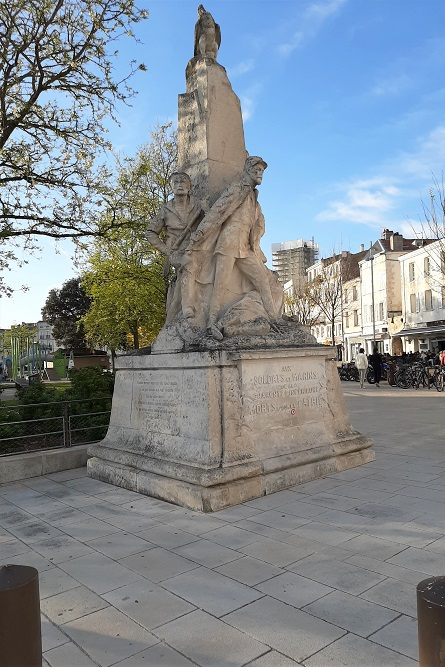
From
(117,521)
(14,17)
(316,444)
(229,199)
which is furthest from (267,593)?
(14,17)

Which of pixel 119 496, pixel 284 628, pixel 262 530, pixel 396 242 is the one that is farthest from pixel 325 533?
pixel 396 242

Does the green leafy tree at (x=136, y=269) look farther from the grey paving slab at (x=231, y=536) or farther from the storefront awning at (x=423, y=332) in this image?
the storefront awning at (x=423, y=332)

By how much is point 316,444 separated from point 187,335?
2143mm

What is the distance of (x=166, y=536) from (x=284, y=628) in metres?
1.83

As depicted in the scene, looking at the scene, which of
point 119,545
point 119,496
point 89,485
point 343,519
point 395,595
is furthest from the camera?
point 89,485

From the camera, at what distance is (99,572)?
3920mm

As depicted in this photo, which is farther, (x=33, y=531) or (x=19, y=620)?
(x=33, y=531)

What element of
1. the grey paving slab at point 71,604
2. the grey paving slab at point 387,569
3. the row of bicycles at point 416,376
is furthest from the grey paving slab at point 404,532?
the row of bicycles at point 416,376

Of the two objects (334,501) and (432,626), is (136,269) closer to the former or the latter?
(334,501)

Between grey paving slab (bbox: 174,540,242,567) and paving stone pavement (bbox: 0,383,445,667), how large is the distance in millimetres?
16

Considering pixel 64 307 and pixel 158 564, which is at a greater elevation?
pixel 64 307

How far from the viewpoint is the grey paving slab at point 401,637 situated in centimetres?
275

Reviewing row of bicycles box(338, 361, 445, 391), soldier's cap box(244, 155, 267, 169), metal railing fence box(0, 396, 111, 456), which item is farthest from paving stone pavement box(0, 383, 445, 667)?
row of bicycles box(338, 361, 445, 391)

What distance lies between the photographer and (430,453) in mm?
7922
